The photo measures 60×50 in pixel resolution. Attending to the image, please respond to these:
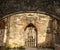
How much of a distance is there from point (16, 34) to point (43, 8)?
3206 mm

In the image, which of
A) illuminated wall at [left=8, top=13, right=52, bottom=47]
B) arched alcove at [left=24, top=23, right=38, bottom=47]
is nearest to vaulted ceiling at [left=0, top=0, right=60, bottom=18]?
illuminated wall at [left=8, top=13, right=52, bottom=47]

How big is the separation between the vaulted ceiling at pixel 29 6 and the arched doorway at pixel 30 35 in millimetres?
1815

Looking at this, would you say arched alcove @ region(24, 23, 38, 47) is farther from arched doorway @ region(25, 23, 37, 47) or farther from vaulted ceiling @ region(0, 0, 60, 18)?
vaulted ceiling @ region(0, 0, 60, 18)

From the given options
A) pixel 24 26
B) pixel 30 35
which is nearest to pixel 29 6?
pixel 24 26

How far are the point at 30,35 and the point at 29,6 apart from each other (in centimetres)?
268

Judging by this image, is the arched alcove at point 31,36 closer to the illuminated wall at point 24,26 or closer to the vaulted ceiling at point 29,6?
the illuminated wall at point 24,26

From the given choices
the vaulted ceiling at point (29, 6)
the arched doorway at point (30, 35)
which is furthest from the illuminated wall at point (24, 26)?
the vaulted ceiling at point (29, 6)

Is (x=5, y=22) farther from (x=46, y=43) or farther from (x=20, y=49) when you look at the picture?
(x=46, y=43)

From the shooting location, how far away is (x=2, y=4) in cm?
1414

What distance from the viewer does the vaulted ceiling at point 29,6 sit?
13641mm

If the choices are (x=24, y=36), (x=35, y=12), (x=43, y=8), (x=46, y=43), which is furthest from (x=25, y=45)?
(x=43, y=8)

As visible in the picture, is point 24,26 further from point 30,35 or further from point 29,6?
point 29,6

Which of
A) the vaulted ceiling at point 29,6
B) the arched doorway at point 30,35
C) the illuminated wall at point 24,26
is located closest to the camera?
the illuminated wall at point 24,26

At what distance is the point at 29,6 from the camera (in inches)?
551
